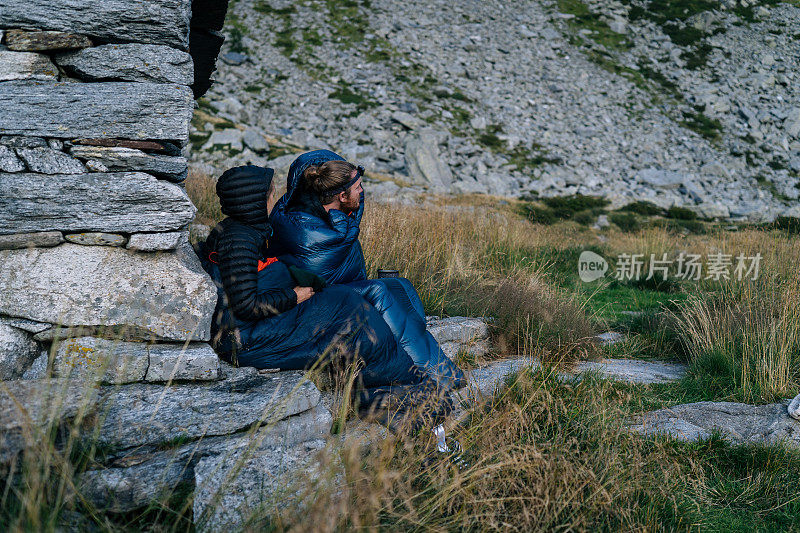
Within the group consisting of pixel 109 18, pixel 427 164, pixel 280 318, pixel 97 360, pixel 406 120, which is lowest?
pixel 427 164

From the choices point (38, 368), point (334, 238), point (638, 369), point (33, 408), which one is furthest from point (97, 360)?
point (638, 369)

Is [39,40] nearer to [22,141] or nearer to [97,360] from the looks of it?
[22,141]

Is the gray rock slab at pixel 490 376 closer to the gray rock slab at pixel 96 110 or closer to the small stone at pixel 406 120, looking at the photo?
the gray rock slab at pixel 96 110

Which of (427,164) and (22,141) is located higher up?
(22,141)

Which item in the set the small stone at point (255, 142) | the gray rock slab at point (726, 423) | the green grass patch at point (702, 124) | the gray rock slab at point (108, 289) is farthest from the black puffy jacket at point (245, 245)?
the green grass patch at point (702, 124)

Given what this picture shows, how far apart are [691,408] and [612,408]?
1264 mm

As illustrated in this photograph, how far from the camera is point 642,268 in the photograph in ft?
36.1

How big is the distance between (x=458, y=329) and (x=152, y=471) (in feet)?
10.5

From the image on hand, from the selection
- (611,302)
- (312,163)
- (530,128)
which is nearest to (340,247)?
(312,163)

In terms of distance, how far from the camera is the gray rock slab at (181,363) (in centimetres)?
323

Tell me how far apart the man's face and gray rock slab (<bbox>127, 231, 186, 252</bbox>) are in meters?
1.18

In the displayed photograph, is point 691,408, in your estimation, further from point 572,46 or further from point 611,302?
point 572,46

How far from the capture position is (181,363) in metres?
3.29

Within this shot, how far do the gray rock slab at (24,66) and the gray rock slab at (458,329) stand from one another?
3316 mm
